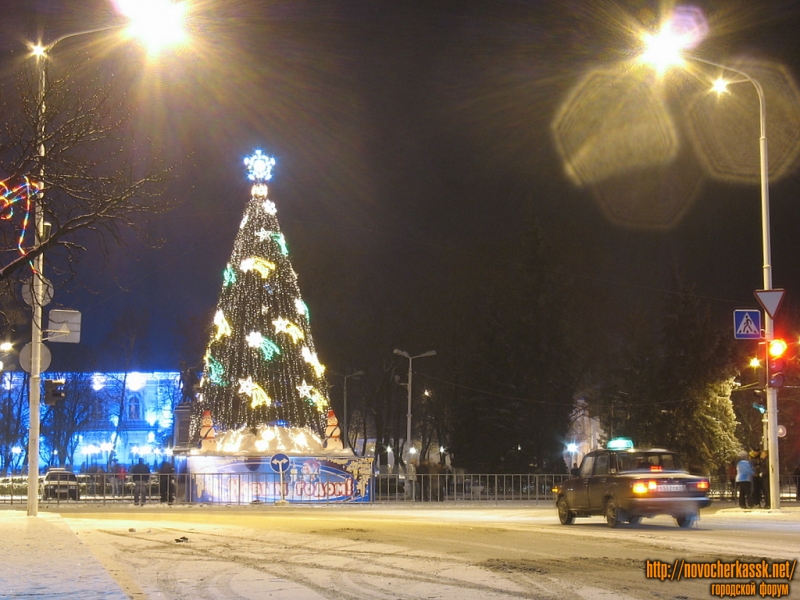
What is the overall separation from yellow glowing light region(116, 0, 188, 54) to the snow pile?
22.5 m

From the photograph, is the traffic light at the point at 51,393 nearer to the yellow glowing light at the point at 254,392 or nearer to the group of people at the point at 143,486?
the group of people at the point at 143,486

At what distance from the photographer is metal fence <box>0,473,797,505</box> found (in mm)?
31938

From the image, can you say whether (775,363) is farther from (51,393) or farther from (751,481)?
(51,393)

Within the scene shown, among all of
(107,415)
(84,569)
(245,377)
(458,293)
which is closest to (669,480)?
(84,569)

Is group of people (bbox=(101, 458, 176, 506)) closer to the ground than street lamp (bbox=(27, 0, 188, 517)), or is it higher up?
closer to the ground

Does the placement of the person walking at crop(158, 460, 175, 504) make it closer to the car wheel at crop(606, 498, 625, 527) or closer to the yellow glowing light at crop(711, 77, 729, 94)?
the car wheel at crop(606, 498, 625, 527)

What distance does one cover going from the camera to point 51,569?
1014cm

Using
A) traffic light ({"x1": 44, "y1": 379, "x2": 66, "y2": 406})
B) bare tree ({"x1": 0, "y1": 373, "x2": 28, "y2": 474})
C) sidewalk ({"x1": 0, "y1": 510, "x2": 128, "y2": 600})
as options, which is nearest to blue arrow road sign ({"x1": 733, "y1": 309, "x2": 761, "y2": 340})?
traffic light ({"x1": 44, "y1": 379, "x2": 66, "y2": 406})

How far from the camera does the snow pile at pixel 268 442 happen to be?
1415 inches

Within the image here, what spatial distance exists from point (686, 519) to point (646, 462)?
4.22 ft

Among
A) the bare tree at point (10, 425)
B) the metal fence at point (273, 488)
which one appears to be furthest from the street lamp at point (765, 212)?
the bare tree at point (10, 425)

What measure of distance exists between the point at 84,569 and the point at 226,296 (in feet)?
91.4

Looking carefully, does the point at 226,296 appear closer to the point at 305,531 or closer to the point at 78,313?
the point at 78,313

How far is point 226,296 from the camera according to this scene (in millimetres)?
37594
